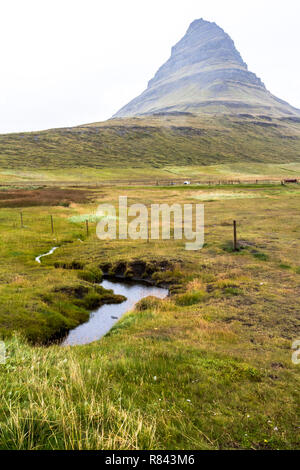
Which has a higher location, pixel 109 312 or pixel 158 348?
A: pixel 158 348

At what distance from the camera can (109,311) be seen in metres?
19.1

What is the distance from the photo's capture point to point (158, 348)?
10.3 meters

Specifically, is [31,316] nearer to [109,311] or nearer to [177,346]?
[109,311]

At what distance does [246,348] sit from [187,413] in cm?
515

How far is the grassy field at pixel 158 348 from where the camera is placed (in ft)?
17.7

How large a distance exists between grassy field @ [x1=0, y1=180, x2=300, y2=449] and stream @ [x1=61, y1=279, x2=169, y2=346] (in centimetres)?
64
